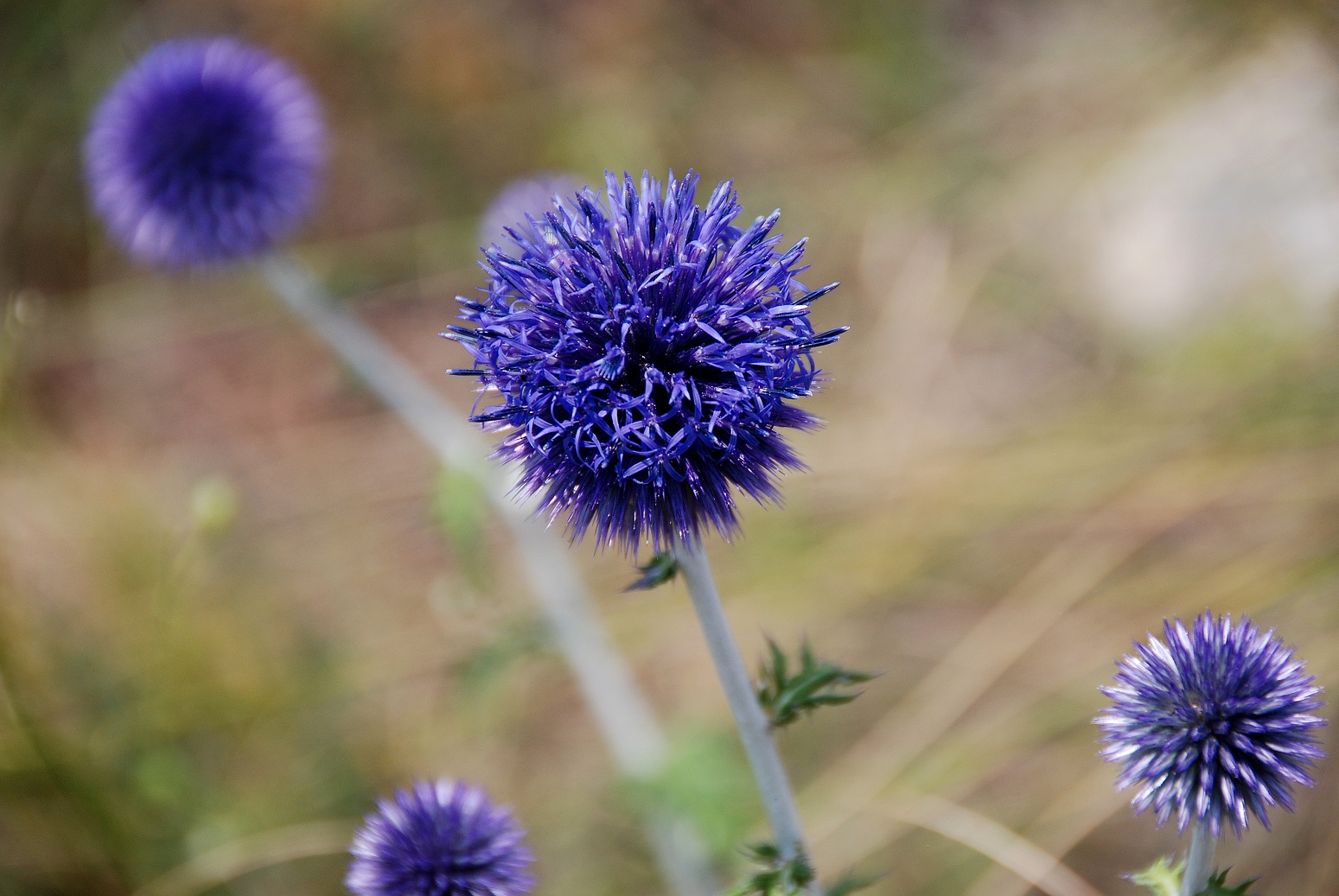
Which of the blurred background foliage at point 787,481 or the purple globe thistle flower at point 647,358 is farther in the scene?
the blurred background foliage at point 787,481

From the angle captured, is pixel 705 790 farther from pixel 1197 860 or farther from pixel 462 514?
pixel 1197 860

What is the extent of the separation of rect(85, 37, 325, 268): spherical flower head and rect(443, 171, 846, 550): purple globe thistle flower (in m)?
2.24

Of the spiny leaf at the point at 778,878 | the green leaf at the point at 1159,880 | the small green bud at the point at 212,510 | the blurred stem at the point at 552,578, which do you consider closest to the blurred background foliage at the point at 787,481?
the small green bud at the point at 212,510

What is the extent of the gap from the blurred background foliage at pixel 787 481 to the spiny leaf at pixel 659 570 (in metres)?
1.18

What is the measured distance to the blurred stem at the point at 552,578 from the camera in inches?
127

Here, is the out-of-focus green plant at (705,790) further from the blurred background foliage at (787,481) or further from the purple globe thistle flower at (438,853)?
the purple globe thistle flower at (438,853)

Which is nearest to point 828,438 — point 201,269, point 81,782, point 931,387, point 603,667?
point 931,387

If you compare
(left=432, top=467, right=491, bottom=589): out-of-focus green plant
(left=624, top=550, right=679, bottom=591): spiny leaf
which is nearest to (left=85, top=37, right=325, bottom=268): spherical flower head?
(left=432, top=467, right=491, bottom=589): out-of-focus green plant

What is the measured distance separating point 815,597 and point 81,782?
9.16 feet

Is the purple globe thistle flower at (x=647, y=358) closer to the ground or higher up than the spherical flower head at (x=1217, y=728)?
higher up

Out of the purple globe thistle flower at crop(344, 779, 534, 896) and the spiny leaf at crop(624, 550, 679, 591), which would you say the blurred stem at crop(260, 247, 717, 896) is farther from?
the spiny leaf at crop(624, 550, 679, 591)

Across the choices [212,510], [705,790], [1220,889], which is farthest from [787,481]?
[1220,889]

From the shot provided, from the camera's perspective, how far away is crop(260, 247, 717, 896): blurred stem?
10.6ft

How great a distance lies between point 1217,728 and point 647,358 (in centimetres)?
114
